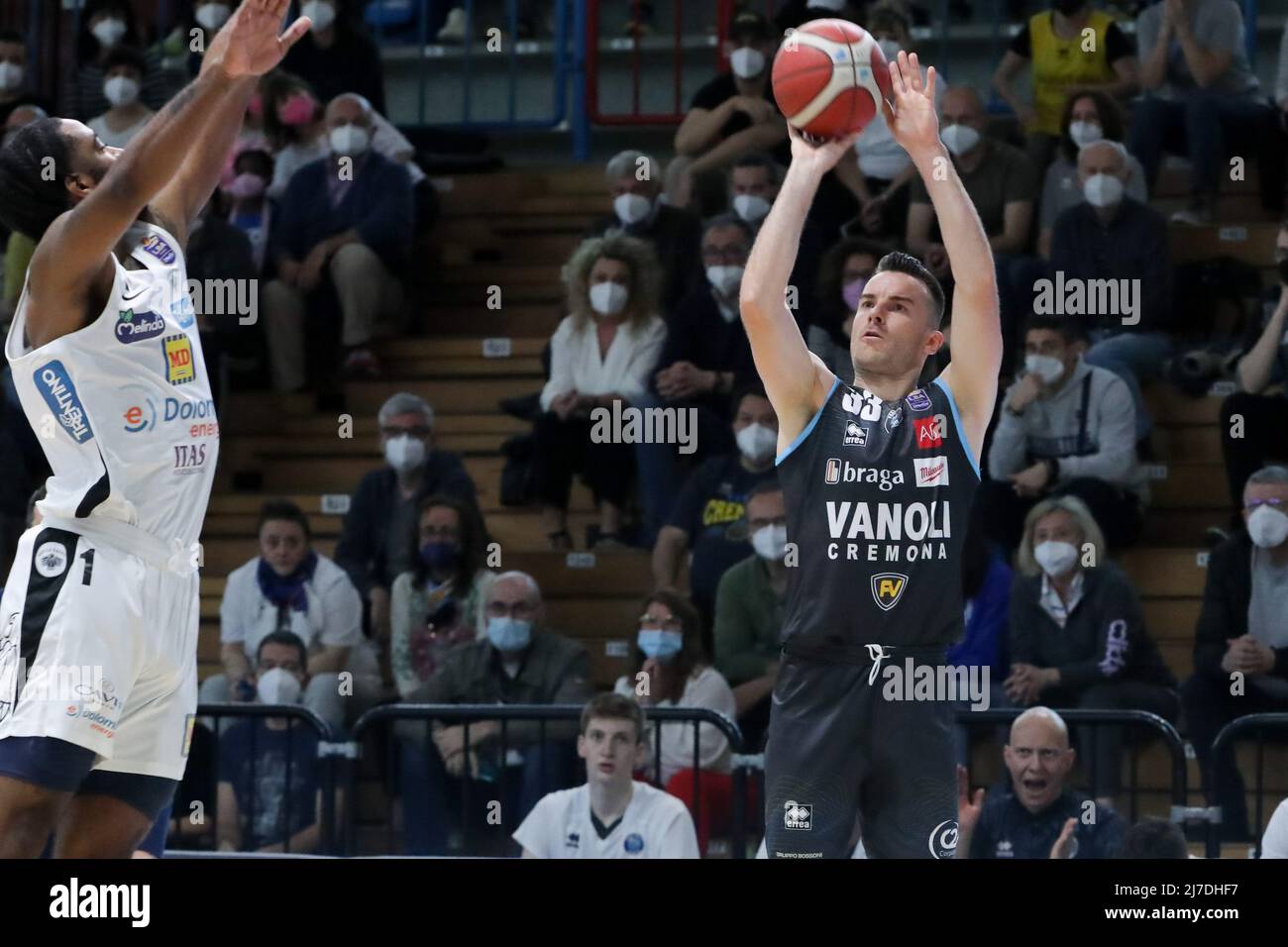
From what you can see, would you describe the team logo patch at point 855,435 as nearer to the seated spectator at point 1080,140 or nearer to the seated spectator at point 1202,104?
the seated spectator at point 1080,140

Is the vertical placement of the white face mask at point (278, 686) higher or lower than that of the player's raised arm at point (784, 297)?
lower

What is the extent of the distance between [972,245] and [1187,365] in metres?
5.01

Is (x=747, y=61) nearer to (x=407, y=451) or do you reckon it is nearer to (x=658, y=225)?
(x=658, y=225)

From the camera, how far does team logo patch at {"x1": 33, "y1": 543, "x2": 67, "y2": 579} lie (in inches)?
200

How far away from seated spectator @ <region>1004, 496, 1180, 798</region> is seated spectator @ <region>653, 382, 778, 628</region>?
4.19ft

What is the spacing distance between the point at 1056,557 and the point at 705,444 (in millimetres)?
1861

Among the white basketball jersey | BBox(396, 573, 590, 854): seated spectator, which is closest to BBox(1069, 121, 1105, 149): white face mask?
BBox(396, 573, 590, 854): seated spectator

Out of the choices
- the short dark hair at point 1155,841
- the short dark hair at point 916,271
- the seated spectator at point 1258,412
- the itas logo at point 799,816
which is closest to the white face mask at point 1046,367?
the seated spectator at point 1258,412

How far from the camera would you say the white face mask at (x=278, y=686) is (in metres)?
8.99

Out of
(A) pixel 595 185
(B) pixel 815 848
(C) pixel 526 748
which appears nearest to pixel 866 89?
(B) pixel 815 848

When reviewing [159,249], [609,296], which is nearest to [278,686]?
[609,296]

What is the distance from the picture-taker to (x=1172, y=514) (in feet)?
→ 32.7

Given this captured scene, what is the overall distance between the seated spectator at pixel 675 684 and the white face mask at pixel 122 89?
5.19 m

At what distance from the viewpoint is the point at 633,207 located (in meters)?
10.5
